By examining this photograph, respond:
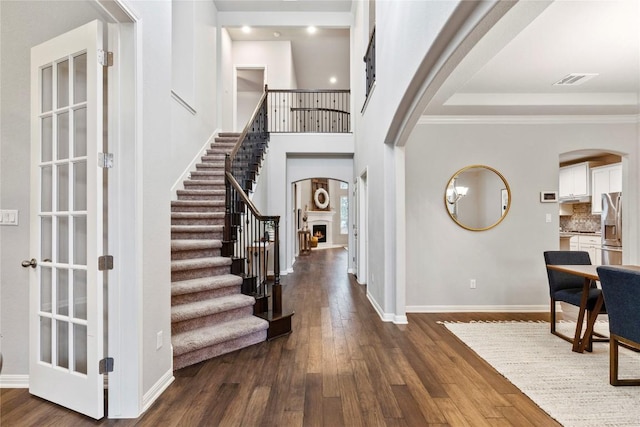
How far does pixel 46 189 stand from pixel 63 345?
43.1 inches

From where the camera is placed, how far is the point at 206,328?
2.91m

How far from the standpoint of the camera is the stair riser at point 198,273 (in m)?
3.16

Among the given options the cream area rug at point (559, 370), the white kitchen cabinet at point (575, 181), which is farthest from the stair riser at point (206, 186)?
the white kitchen cabinet at point (575, 181)

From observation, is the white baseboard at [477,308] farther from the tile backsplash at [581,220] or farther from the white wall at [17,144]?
the white wall at [17,144]

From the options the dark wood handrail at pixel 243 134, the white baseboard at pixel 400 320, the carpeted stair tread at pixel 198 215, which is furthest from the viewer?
the dark wood handrail at pixel 243 134

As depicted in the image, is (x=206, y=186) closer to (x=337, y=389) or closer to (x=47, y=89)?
(x=47, y=89)

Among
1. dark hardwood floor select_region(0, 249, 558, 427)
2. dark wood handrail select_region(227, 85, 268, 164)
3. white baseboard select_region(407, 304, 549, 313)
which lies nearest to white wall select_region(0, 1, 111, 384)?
dark hardwood floor select_region(0, 249, 558, 427)

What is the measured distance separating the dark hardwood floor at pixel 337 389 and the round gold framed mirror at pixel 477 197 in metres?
1.69

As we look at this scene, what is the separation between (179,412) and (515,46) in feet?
13.2

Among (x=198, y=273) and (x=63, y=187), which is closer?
(x=63, y=187)

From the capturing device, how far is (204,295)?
3.14 m

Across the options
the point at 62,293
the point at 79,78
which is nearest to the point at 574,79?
the point at 79,78

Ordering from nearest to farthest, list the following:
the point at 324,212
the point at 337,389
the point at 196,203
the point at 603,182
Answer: the point at 337,389 → the point at 196,203 → the point at 603,182 → the point at 324,212

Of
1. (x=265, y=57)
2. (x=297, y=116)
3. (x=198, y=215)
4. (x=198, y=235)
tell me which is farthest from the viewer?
(x=297, y=116)
